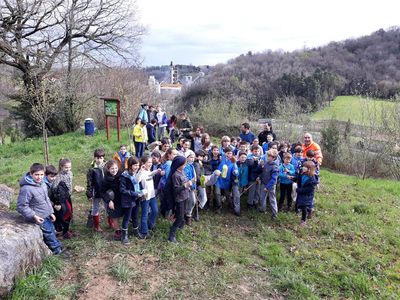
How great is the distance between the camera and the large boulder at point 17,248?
404cm

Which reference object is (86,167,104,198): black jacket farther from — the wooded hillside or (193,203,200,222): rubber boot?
the wooded hillside

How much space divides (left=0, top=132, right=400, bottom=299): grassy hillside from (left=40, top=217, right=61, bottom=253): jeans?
31cm

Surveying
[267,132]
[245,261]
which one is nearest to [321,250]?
Answer: [245,261]

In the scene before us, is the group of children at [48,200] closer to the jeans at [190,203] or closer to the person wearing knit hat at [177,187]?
the person wearing knit hat at [177,187]

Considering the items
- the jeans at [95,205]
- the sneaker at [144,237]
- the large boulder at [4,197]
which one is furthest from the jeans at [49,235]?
the large boulder at [4,197]

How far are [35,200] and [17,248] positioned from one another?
0.77 metres

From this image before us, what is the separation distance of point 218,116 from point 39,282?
16.0 m

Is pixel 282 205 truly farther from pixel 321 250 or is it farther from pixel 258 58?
pixel 258 58

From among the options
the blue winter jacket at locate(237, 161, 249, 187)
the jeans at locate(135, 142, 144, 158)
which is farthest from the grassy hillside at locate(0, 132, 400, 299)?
the jeans at locate(135, 142, 144, 158)

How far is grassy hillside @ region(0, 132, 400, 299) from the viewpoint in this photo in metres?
4.68

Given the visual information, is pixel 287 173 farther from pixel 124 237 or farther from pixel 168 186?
pixel 124 237

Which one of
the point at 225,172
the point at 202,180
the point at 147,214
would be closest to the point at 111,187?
the point at 147,214

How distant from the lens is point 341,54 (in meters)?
44.1

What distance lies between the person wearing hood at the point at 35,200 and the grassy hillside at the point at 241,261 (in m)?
0.61
